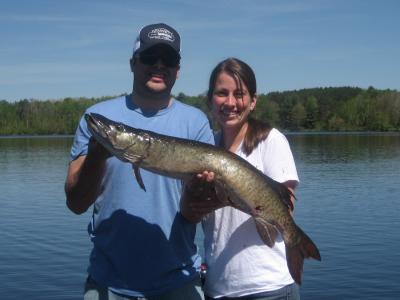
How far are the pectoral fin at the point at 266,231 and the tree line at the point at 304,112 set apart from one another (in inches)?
5182

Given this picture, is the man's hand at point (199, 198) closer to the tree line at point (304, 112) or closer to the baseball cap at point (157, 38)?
the baseball cap at point (157, 38)

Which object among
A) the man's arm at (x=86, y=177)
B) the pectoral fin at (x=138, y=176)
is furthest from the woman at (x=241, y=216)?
the man's arm at (x=86, y=177)

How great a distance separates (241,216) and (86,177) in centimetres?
125

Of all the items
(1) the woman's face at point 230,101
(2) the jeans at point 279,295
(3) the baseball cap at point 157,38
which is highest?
(3) the baseball cap at point 157,38

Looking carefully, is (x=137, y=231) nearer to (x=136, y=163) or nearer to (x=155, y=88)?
(x=136, y=163)

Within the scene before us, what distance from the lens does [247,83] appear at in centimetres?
474

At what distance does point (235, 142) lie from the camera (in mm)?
4793

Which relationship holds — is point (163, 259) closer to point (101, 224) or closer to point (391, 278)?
point (101, 224)

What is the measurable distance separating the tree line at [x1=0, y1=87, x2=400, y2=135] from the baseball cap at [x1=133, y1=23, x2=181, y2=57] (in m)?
131

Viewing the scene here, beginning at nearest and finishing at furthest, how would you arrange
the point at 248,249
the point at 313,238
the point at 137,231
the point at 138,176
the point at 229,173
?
the point at 138,176 < the point at 137,231 < the point at 229,173 < the point at 248,249 < the point at 313,238

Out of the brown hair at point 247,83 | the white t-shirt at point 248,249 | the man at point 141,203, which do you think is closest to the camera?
the man at point 141,203

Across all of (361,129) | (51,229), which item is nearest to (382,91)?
(361,129)

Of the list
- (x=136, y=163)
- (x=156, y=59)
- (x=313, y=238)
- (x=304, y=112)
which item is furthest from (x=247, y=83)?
(x=304, y=112)

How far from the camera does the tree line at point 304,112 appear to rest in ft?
452
